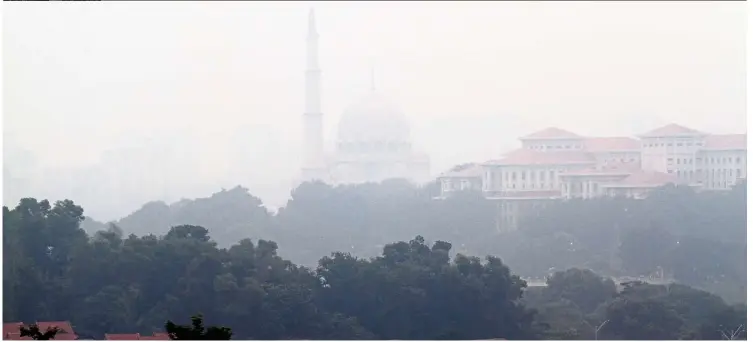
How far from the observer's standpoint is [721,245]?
11.5 metres

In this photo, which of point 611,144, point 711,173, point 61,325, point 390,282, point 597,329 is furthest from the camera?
point 611,144

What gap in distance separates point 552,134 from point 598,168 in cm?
84

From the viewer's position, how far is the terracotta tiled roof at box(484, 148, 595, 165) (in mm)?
11906

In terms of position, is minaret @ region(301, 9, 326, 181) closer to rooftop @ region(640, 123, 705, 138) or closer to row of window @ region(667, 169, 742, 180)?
rooftop @ region(640, 123, 705, 138)

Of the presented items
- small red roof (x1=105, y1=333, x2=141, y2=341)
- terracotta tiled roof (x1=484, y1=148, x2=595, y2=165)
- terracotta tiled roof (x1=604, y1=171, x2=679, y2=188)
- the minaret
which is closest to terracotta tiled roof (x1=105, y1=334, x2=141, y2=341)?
small red roof (x1=105, y1=333, x2=141, y2=341)

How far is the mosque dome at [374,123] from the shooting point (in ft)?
39.2

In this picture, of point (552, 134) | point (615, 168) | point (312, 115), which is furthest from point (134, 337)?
point (615, 168)

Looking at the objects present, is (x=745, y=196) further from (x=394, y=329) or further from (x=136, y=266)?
(x=136, y=266)

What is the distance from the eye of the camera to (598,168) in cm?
1211

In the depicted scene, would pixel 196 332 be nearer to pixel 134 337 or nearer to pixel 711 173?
pixel 134 337

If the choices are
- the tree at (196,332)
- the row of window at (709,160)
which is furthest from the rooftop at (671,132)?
the tree at (196,332)

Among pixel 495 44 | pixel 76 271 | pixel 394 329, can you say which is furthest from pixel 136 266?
pixel 495 44

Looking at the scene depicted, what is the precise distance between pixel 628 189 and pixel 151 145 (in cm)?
464

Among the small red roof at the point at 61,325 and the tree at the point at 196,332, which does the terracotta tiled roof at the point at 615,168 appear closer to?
the small red roof at the point at 61,325
